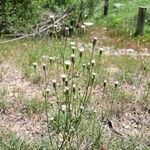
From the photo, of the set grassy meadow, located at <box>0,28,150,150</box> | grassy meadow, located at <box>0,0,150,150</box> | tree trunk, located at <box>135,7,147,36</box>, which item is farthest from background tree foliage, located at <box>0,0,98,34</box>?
grassy meadow, located at <box>0,28,150,150</box>

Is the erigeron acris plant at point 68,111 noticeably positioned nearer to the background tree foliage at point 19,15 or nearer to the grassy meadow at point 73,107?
the grassy meadow at point 73,107

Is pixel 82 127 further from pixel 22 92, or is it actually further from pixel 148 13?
pixel 148 13

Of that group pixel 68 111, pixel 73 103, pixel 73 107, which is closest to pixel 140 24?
pixel 73 107

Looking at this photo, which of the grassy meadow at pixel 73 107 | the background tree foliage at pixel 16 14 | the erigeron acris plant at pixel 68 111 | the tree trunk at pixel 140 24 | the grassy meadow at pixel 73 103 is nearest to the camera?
the erigeron acris plant at pixel 68 111

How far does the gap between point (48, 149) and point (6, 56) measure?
18.7 ft

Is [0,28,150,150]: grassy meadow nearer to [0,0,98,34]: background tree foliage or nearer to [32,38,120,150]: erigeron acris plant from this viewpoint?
[32,38,120,150]: erigeron acris plant

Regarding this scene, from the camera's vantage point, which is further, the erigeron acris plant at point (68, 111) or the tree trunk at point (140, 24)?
the tree trunk at point (140, 24)

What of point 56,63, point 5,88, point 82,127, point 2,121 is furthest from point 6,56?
point 82,127

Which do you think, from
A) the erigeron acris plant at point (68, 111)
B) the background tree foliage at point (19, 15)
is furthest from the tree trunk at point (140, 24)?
the erigeron acris plant at point (68, 111)

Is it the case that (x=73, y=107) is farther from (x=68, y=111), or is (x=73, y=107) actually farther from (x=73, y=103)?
(x=68, y=111)

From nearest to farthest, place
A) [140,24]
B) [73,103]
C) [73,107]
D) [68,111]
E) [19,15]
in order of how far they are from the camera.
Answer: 1. [68,111]
2. [73,103]
3. [73,107]
4. [140,24]
5. [19,15]

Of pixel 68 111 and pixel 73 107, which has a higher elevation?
pixel 68 111

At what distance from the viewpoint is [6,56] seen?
11.4m

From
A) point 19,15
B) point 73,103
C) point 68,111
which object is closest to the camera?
point 68,111
